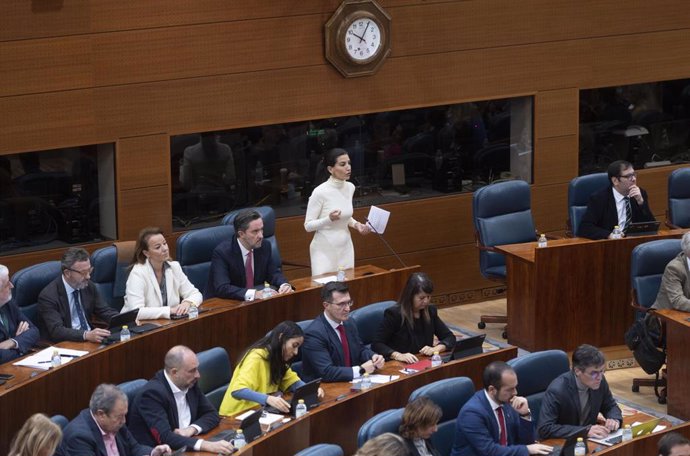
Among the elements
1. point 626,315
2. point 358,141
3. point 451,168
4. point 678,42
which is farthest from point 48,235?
point 678,42

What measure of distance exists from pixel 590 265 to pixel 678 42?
2943 millimetres

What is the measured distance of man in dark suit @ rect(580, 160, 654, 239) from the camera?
905cm

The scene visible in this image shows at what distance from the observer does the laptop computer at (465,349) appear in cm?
710

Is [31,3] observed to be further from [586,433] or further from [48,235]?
[586,433]

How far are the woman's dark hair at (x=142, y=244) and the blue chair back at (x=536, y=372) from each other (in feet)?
7.32

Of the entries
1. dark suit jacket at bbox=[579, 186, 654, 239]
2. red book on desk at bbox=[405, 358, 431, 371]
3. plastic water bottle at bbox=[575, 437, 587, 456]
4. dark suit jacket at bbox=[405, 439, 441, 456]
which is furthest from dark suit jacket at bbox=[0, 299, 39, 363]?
dark suit jacket at bbox=[579, 186, 654, 239]

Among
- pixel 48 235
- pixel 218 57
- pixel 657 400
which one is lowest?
pixel 657 400

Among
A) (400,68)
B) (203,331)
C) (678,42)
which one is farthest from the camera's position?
(678,42)

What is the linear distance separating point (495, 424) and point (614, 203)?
3233 mm

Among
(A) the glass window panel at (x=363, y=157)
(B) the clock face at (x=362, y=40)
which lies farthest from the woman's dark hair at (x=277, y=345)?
(B) the clock face at (x=362, y=40)

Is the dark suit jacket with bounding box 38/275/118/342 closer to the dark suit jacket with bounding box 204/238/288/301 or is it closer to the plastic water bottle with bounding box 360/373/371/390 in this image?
the dark suit jacket with bounding box 204/238/288/301

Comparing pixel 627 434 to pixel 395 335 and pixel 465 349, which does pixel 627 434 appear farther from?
pixel 395 335

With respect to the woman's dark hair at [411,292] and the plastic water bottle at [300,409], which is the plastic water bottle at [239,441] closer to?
the plastic water bottle at [300,409]

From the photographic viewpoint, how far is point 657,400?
8.27 metres
